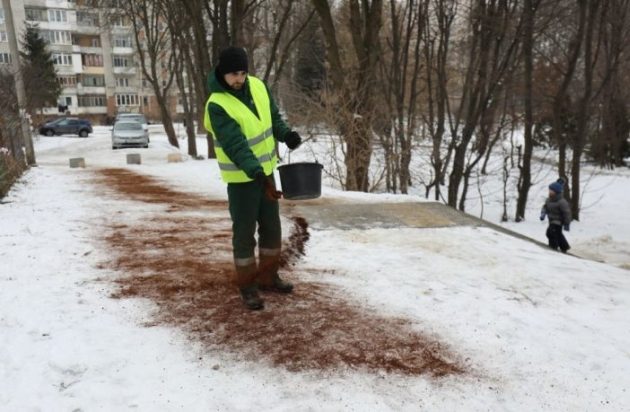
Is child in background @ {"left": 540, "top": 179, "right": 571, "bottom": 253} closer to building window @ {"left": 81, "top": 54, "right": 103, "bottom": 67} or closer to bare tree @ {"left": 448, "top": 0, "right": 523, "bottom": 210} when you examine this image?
bare tree @ {"left": 448, "top": 0, "right": 523, "bottom": 210}

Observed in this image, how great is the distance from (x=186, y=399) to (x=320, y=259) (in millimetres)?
2691

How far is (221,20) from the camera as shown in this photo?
13531mm

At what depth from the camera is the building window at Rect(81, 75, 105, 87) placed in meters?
61.3

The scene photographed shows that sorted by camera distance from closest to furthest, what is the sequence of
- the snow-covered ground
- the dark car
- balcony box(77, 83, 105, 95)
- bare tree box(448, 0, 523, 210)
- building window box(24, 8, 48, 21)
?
the snow-covered ground → bare tree box(448, 0, 523, 210) → the dark car → building window box(24, 8, 48, 21) → balcony box(77, 83, 105, 95)

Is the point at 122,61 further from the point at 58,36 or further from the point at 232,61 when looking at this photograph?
the point at 232,61

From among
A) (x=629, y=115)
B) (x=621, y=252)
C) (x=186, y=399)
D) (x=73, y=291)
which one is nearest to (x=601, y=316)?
(x=186, y=399)

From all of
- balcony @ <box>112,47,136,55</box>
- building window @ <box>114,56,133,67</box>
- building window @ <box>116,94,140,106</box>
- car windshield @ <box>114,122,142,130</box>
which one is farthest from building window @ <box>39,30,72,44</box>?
car windshield @ <box>114,122,142,130</box>

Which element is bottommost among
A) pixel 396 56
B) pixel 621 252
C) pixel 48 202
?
pixel 621 252

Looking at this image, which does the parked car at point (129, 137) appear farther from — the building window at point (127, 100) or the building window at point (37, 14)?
the building window at point (127, 100)

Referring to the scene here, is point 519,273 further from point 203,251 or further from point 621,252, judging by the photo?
point 621,252

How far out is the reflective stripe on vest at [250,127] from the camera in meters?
3.72

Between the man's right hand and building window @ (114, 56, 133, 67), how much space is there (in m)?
64.7

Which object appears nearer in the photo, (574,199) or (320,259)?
(320,259)

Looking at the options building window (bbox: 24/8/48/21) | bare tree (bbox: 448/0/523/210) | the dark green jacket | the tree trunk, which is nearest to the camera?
the dark green jacket
